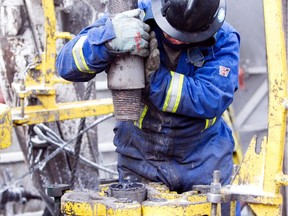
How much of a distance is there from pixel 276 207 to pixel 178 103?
0.67 metres

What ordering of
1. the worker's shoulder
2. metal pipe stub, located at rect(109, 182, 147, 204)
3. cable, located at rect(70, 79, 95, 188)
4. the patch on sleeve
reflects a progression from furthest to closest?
cable, located at rect(70, 79, 95, 188) → the worker's shoulder → the patch on sleeve → metal pipe stub, located at rect(109, 182, 147, 204)

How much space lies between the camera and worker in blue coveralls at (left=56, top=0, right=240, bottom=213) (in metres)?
2.86

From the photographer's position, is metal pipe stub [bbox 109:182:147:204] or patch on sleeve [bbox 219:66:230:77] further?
patch on sleeve [bbox 219:66:230:77]

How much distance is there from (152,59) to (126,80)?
14 cm

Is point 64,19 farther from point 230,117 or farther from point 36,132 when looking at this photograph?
point 230,117

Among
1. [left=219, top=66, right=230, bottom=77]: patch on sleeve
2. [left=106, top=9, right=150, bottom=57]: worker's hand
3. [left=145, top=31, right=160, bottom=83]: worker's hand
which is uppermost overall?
[left=106, top=9, right=150, bottom=57]: worker's hand

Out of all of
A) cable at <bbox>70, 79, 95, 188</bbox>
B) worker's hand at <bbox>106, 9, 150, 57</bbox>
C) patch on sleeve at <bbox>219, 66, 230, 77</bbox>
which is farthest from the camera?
cable at <bbox>70, 79, 95, 188</bbox>

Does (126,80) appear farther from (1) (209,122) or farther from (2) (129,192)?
(1) (209,122)

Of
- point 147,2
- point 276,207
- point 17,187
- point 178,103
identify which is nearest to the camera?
point 276,207

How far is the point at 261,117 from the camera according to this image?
313 inches

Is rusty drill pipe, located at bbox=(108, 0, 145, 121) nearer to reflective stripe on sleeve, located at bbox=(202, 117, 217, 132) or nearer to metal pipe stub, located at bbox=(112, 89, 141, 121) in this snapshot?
metal pipe stub, located at bbox=(112, 89, 141, 121)

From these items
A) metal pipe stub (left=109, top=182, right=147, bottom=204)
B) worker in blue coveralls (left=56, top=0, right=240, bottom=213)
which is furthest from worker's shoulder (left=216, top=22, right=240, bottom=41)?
metal pipe stub (left=109, top=182, right=147, bottom=204)

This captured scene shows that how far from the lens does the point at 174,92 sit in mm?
3025

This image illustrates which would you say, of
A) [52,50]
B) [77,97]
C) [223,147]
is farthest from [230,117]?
[223,147]
